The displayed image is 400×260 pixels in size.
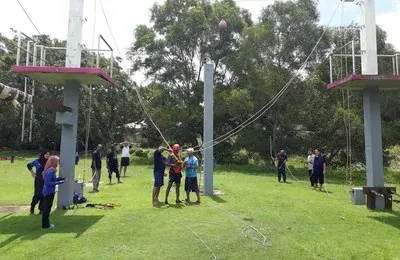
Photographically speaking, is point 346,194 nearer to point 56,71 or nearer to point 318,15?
point 56,71

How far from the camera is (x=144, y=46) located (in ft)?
105

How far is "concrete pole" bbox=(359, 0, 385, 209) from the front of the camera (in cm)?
1255

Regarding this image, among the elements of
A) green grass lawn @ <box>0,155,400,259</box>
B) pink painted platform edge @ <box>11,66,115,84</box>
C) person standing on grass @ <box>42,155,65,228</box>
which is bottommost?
green grass lawn @ <box>0,155,400,259</box>

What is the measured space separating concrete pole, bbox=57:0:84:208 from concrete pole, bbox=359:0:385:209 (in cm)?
879

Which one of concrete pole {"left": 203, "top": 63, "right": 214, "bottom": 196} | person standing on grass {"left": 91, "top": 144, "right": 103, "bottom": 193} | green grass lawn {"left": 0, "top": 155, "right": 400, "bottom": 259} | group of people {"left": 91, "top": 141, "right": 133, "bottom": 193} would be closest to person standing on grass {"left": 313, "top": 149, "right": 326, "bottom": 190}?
green grass lawn {"left": 0, "top": 155, "right": 400, "bottom": 259}

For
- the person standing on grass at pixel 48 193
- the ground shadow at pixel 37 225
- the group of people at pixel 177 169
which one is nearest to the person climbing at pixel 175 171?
the group of people at pixel 177 169

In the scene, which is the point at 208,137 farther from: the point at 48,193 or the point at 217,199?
the point at 48,193

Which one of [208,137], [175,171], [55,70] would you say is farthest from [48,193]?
[208,137]

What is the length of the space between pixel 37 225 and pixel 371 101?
10.5 m

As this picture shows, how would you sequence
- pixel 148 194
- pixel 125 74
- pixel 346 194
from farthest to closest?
pixel 125 74, pixel 346 194, pixel 148 194

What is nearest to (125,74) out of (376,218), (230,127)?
(230,127)

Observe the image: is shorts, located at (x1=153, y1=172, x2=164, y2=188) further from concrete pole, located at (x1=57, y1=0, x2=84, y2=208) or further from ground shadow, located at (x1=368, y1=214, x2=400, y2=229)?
ground shadow, located at (x1=368, y1=214, x2=400, y2=229)

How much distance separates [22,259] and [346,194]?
12.9m

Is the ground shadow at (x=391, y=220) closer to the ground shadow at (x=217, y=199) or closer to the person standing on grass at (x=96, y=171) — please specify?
the ground shadow at (x=217, y=199)
